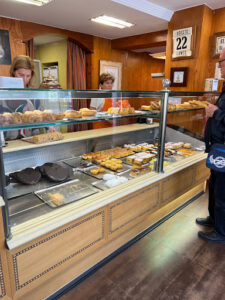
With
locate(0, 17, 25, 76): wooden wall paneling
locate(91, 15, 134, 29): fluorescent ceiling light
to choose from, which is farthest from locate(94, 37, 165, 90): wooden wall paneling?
locate(0, 17, 25, 76): wooden wall paneling

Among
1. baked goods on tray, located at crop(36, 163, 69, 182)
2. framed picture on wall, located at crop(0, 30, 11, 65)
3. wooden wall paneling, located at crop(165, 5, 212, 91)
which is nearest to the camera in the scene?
baked goods on tray, located at crop(36, 163, 69, 182)

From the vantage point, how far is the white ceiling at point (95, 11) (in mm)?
3541

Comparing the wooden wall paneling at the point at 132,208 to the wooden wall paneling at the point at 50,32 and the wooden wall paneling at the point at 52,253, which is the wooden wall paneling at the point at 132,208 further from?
the wooden wall paneling at the point at 50,32

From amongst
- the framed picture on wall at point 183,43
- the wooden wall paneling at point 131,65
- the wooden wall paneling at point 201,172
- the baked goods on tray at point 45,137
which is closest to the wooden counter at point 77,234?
the wooden wall paneling at point 201,172

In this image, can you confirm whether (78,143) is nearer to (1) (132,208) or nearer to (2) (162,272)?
(1) (132,208)

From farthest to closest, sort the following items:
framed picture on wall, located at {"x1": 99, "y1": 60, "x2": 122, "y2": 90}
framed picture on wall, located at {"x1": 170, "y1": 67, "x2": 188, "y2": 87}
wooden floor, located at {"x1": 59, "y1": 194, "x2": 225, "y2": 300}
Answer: framed picture on wall, located at {"x1": 99, "y1": 60, "x2": 122, "y2": 90}, framed picture on wall, located at {"x1": 170, "y1": 67, "x2": 188, "y2": 87}, wooden floor, located at {"x1": 59, "y1": 194, "x2": 225, "y2": 300}

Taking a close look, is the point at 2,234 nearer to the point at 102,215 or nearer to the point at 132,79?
the point at 102,215

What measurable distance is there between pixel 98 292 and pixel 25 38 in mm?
4643

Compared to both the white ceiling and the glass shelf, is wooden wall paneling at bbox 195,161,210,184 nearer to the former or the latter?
the glass shelf

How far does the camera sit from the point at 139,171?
236 cm

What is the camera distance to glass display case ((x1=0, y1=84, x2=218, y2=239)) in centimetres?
147

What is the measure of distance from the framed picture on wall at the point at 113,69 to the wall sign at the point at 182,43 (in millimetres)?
2268

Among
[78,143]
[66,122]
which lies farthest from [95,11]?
[66,122]

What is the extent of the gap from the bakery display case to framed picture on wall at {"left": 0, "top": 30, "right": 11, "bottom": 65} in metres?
2.63
